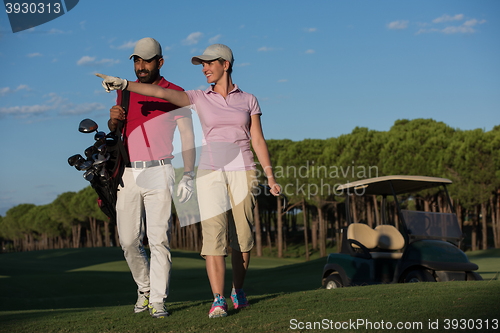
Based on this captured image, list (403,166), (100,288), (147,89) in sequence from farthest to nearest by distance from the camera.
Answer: (403,166), (100,288), (147,89)

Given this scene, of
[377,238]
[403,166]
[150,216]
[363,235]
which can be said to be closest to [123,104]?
[150,216]

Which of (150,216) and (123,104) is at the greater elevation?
(123,104)

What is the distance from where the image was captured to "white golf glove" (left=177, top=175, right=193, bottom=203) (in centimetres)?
411

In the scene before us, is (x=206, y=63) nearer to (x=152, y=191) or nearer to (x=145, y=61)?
(x=145, y=61)

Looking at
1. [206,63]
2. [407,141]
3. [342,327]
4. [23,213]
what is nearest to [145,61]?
[206,63]

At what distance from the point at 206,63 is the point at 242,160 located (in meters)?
0.97

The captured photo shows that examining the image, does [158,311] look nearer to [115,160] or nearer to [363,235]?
[115,160]

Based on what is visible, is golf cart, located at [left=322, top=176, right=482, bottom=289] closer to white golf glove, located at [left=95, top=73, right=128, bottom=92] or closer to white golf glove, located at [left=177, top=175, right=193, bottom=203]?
white golf glove, located at [left=177, top=175, right=193, bottom=203]

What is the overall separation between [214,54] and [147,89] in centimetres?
78

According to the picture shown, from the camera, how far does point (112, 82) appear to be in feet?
11.5

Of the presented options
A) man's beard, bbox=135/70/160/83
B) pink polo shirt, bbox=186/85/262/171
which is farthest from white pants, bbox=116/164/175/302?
man's beard, bbox=135/70/160/83

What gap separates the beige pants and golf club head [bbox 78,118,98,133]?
3.62 feet

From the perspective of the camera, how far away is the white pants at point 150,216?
4.04 m

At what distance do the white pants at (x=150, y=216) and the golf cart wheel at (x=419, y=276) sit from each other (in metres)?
4.36
